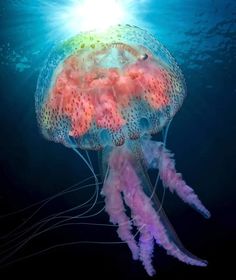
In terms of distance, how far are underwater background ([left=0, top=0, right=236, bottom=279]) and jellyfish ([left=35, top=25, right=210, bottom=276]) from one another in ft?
1.97

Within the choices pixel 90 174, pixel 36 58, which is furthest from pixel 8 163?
pixel 36 58

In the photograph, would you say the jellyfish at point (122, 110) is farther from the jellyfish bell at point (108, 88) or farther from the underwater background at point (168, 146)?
the underwater background at point (168, 146)

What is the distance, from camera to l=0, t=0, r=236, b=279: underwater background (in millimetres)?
3820

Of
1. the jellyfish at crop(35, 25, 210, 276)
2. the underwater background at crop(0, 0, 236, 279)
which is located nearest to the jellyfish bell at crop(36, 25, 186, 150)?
the jellyfish at crop(35, 25, 210, 276)

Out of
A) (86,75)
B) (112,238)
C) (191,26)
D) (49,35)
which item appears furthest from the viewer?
(112,238)

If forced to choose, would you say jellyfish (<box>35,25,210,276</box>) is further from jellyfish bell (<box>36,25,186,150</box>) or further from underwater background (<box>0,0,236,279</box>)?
underwater background (<box>0,0,236,279</box>)

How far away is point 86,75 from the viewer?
3.07 m

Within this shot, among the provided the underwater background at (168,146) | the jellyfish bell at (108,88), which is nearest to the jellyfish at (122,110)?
the jellyfish bell at (108,88)

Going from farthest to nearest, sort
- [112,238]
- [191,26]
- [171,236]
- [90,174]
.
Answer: [112,238] → [90,174] → [191,26] → [171,236]

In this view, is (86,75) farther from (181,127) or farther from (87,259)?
(87,259)

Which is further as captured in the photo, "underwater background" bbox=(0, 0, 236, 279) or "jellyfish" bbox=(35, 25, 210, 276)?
"underwater background" bbox=(0, 0, 236, 279)

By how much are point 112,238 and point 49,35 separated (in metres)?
3.11

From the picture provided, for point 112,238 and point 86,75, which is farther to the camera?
point 112,238

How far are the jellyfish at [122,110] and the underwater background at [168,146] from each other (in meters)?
0.60
